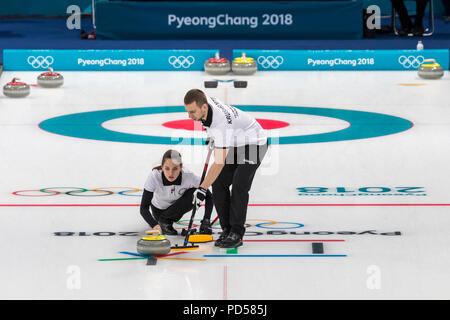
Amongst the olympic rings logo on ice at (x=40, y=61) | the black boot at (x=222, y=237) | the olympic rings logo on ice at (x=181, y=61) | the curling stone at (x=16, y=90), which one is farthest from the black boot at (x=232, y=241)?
the olympic rings logo on ice at (x=40, y=61)

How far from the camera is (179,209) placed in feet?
26.9

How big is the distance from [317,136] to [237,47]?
7228 millimetres

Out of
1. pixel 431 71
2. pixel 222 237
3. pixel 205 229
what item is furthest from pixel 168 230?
pixel 431 71

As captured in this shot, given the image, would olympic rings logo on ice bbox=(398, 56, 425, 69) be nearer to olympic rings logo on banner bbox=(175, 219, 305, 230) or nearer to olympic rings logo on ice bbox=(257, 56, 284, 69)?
olympic rings logo on ice bbox=(257, 56, 284, 69)

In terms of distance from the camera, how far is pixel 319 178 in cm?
1055

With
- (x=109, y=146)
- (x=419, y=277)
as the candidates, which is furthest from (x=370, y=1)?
(x=419, y=277)

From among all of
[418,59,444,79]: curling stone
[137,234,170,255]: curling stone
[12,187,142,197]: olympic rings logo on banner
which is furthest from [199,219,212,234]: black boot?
[418,59,444,79]: curling stone

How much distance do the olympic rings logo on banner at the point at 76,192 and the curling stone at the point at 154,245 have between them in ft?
7.57

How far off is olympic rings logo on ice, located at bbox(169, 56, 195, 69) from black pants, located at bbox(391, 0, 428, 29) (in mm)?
5139

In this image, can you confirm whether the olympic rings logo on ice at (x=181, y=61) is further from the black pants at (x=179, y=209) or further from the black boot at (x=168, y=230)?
the black boot at (x=168, y=230)

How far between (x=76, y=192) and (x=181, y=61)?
10.0m

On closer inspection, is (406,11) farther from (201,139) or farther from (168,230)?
(168,230)

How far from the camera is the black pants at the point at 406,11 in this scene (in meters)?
21.0

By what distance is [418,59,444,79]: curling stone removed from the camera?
59.0ft
